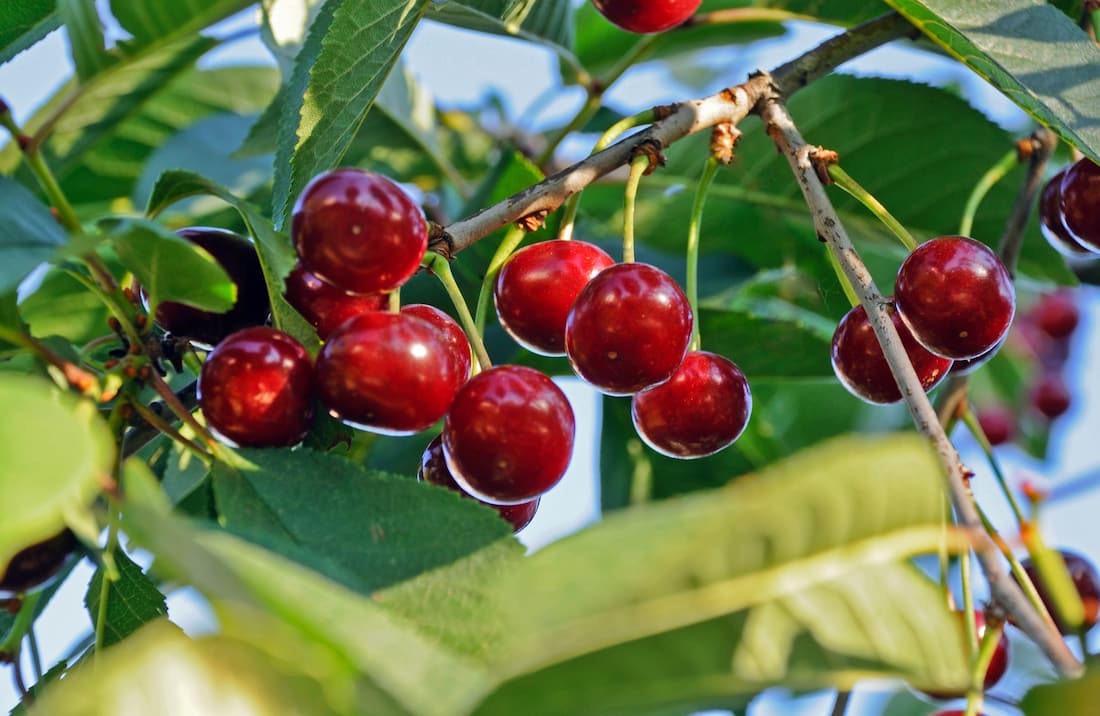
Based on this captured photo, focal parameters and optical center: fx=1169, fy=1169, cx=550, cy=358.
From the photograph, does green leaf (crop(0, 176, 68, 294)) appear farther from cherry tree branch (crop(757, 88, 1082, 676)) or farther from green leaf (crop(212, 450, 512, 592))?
cherry tree branch (crop(757, 88, 1082, 676))

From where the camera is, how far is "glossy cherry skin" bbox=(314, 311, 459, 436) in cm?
104

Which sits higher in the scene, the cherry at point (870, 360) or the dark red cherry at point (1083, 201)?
the dark red cherry at point (1083, 201)

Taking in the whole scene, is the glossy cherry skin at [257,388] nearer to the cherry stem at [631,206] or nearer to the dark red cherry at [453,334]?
the dark red cherry at [453,334]

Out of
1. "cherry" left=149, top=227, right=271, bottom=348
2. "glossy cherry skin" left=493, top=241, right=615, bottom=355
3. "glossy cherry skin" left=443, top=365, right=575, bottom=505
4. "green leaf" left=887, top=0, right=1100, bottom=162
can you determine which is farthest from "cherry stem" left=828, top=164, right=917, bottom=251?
"cherry" left=149, top=227, right=271, bottom=348

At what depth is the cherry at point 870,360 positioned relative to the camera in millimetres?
1261

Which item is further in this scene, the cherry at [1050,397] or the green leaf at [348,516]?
the cherry at [1050,397]

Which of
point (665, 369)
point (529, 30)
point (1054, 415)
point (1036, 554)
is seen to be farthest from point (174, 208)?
point (1054, 415)

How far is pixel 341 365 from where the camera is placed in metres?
1.04

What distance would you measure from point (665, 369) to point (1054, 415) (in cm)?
293

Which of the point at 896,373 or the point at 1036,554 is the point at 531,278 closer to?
the point at 896,373

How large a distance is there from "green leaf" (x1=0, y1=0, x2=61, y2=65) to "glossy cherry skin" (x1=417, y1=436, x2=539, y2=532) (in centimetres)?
81

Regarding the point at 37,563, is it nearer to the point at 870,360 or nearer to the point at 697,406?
the point at 697,406

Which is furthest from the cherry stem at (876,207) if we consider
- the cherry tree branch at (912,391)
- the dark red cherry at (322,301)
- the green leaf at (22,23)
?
the green leaf at (22,23)

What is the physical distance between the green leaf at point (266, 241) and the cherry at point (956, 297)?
24.0 inches
